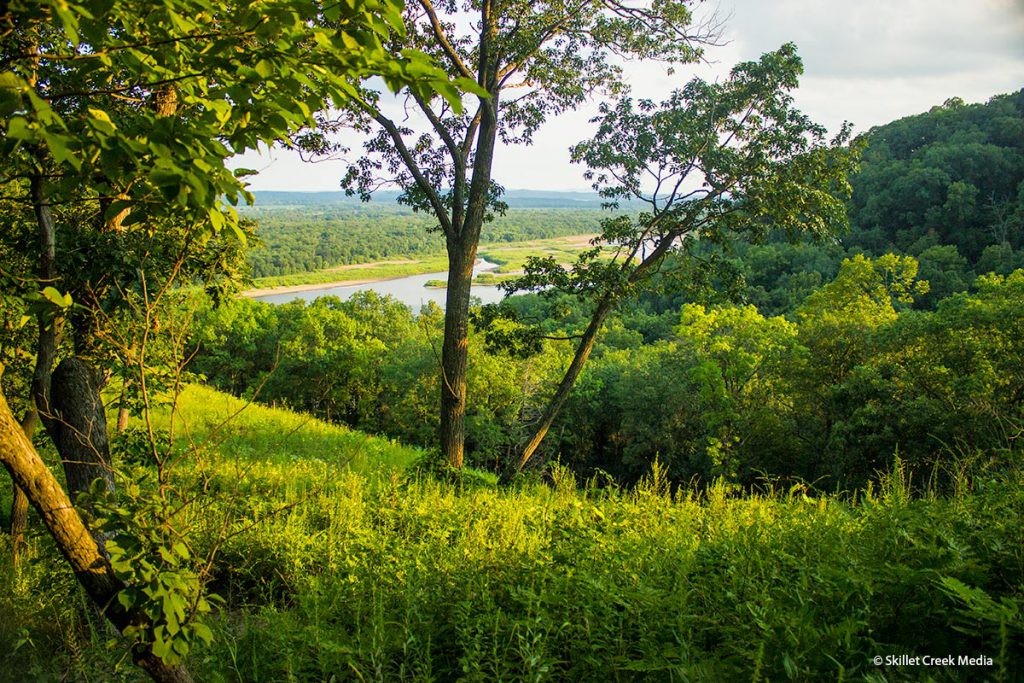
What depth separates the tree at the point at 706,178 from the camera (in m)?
8.71

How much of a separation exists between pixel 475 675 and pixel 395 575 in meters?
1.25

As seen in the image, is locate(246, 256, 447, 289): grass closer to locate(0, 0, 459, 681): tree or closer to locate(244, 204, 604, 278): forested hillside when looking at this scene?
locate(244, 204, 604, 278): forested hillside

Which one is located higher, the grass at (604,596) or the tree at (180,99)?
the tree at (180,99)

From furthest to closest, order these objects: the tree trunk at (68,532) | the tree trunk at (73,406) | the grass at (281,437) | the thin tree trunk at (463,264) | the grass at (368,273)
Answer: the grass at (368,273)
the grass at (281,437)
the thin tree trunk at (463,264)
the tree trunk at (73,406)
the tree trunk at (68,532)

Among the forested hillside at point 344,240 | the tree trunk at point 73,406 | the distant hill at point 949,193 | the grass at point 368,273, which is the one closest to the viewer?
the tree trunk at point 73,406

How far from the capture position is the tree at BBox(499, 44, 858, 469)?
8711 millimetres

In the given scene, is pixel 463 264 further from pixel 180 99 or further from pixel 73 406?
pixel 180 99

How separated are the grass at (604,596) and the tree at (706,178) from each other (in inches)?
200

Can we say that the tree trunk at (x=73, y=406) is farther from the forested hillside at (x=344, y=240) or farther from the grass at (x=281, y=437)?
the forested hillside at (x=344, y=240)

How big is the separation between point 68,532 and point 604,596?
2365 millimetres

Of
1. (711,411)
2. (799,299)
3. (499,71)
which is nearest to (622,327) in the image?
(799,299)

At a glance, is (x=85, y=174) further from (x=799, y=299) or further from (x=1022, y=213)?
(x=1022, y=213)

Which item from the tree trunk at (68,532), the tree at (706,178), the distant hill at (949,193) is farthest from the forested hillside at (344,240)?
the tree trunk at (68,532)

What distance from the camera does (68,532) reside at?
7.54 ft
